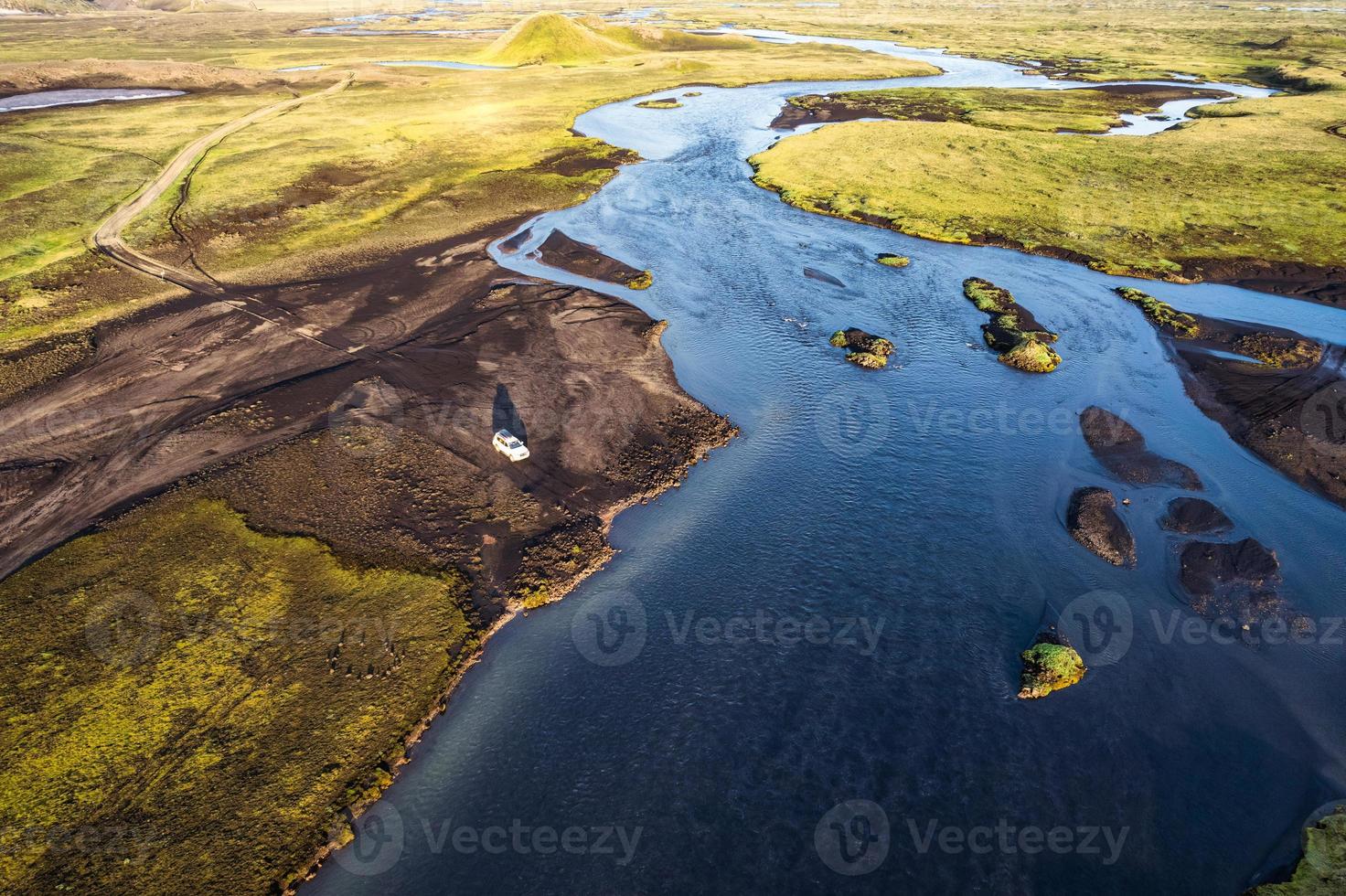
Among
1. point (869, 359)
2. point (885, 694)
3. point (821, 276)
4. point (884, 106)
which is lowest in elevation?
point (885, 694)

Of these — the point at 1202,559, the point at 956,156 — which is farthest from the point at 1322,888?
the point at 956,156

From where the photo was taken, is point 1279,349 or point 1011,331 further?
point 1011,331

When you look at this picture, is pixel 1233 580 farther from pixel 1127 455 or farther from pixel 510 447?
pixel 510 447

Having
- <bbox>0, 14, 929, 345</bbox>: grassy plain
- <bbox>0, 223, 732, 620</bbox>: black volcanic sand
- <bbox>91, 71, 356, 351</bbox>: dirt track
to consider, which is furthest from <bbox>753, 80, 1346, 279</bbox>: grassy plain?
<bbox>91, 71, 356, 351</bbox>: dirt track

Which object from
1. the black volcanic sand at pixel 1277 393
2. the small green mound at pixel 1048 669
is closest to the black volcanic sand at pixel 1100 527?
the small green mound at pixel 1048 669

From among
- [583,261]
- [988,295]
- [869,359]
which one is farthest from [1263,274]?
[583,261]

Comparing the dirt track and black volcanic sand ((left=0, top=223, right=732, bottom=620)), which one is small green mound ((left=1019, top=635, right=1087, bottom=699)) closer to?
black volcanic sand ((left=0, top=223, right=732, bottom=620))
